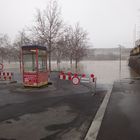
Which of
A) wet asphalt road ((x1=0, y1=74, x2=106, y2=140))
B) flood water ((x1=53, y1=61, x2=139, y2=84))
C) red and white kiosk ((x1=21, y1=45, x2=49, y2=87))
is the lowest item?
wet asphalt road ((x1=0, y1=74, x2=106, y2=140))

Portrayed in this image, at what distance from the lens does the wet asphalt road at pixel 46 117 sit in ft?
14.8

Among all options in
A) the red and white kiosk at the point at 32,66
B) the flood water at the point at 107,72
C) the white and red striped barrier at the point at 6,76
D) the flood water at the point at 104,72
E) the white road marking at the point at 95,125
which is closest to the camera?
the white road marking at the point at 95,125

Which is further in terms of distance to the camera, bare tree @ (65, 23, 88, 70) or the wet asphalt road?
bare tree @ (65, 23, 88, 70)

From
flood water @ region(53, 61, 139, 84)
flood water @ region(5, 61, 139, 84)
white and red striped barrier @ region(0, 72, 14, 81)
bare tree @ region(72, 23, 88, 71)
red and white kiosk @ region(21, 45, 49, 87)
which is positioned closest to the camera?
red and white kiosk @ region(21, 45, 49, 87)

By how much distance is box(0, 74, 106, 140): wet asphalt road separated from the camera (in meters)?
4.52

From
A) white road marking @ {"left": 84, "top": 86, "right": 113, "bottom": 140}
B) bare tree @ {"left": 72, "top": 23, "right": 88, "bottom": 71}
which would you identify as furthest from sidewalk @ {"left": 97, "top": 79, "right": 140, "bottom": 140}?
bare tree @ {"left": 72, "top": 23, "right": 88, "bottom": 71}

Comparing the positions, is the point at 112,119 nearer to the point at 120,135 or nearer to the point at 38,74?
the point at 120,135

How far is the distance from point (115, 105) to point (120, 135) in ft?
9.51

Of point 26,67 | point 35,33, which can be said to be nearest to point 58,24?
point 35,33

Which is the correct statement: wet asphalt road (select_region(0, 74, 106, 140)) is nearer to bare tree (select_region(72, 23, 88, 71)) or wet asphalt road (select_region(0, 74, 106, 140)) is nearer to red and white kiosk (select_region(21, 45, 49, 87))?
red and white kiosk (select_region(21, 45, 49, 87))

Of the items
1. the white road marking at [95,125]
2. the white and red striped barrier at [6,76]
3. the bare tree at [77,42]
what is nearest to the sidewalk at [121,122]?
the white road marking at [95,125]

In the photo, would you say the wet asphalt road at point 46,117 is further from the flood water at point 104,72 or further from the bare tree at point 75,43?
the bare tree at point 75,43

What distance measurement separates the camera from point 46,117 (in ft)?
19.2

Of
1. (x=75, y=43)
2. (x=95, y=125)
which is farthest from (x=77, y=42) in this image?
(x=95, y=125)
